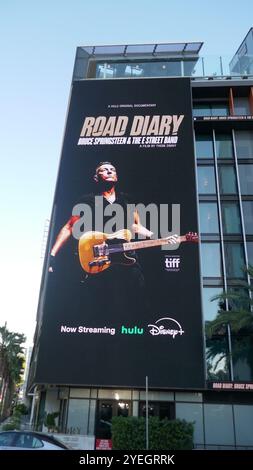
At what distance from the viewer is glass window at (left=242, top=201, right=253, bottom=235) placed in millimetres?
29325

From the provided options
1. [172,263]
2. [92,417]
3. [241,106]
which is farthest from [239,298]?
[241,106]

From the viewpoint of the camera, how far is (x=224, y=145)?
3353 cm

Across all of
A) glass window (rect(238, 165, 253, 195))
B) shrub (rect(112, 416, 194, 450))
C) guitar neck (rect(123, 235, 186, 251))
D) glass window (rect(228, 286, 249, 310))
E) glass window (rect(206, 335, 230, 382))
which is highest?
glass window (rect(238, 165, 253, 195))

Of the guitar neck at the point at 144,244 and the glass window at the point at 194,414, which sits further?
the guitar neck at the point at 144,244

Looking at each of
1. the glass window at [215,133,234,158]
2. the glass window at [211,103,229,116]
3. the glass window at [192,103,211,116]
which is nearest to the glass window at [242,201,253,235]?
the glass window at [215,133,234,158]

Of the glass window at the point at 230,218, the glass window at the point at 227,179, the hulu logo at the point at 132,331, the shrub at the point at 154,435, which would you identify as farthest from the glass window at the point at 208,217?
the shrub at the point at 154,435

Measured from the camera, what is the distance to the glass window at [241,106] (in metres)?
35.0

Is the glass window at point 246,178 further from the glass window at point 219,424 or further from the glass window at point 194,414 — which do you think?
the glass window at point 194,414

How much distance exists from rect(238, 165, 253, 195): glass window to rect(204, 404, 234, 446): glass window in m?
16.1

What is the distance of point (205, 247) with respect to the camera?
2917cm

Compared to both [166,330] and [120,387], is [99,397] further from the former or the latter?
[166,330]

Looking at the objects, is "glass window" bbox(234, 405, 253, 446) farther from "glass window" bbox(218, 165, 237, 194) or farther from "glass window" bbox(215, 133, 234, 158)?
"glass window" bbox(215, 133, 234, 158)

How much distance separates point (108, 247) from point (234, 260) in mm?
9340

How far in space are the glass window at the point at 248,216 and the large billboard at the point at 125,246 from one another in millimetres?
4123
